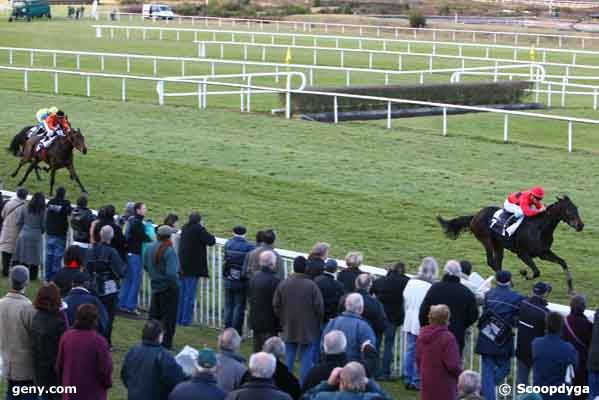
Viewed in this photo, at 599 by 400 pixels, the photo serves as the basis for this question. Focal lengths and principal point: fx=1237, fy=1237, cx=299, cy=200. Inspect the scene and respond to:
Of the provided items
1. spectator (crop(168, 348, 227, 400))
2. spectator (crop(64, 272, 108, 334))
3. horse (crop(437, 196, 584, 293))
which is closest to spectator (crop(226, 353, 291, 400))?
spectator (crop(168, 348, 227, 400))

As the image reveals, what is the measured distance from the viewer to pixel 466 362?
9.36 meters

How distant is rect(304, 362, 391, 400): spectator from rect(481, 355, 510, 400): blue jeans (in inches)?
93.4

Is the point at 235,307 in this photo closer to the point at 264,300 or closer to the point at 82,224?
the point at 264,300

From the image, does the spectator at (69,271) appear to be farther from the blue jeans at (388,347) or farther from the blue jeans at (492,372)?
the blue jeans at (492,372)

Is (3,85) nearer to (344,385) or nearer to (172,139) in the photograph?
(172,139)

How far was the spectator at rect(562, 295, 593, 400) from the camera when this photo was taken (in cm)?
792

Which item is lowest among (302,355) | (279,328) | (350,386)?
(302,355)

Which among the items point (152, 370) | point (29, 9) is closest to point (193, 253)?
point (152, 370)

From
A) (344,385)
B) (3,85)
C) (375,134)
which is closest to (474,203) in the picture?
(375,134)

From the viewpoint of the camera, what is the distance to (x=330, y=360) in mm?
6688

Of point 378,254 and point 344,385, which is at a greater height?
point 344,385

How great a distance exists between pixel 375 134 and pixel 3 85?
11601mm

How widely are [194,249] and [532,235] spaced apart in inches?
134

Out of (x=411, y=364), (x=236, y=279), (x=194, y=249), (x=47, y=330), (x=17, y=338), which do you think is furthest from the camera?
(x=194, y=249)
